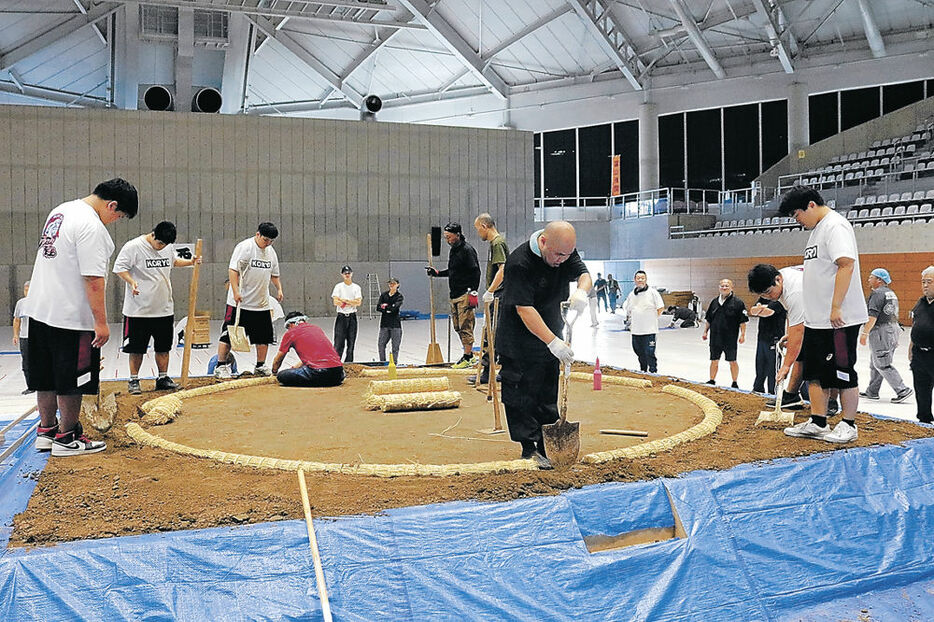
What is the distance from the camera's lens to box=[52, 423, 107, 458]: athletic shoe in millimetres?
4633

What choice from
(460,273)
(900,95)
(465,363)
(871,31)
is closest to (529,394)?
(460,273)

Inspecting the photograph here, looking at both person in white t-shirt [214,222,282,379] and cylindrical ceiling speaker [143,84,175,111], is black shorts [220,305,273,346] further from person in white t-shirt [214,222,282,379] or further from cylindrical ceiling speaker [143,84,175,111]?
cylindrical ceiling speaker [143,84,175,111]

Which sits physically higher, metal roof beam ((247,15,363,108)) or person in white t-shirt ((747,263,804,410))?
metal roof beam ((247,15,363,108))

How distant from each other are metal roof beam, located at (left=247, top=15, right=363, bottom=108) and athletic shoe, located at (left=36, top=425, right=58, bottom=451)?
2098cm

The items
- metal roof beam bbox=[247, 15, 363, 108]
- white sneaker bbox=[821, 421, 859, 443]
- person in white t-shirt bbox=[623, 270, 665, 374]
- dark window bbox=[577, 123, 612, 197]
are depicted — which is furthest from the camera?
Answer: dark window bbox=[577, 123, 612, 197]

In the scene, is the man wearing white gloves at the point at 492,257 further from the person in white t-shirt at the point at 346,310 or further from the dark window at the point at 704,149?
the dark window at the point at 704,149

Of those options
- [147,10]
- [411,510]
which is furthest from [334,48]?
[411,510]

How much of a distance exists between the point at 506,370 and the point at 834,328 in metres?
2.13

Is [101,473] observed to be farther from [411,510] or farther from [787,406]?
[787,406]

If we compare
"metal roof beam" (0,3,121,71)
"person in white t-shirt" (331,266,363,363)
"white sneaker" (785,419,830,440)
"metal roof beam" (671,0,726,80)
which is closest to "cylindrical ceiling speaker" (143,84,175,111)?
"metal roof beam" (0,3,121,71)

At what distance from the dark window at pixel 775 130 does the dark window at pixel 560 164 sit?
22.3 ft

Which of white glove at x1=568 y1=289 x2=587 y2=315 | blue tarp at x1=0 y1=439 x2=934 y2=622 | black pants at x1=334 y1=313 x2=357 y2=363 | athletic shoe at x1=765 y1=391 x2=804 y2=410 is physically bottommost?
blue tarp at x1=0 y1=439 x2=934 y2=622

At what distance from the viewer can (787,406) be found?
6.09 meters

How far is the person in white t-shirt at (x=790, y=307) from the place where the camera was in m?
6.00
